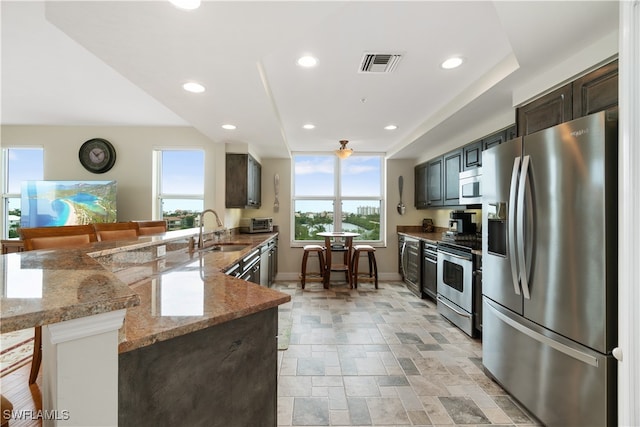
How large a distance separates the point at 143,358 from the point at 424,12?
222cm

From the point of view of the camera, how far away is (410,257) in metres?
5.06

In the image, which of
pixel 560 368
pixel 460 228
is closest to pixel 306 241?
pixel 460 228

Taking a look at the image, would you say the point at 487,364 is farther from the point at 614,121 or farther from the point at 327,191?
Answer: the point at 327,191

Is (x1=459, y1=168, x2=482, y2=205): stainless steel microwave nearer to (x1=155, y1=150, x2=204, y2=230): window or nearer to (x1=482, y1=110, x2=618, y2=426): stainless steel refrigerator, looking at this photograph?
(x1=482, y1=110, x2=618, y2=426): stainless steel refrigerator

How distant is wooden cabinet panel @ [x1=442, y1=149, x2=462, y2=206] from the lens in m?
4.08

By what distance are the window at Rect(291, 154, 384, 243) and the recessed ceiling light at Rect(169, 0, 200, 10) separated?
4.61 m

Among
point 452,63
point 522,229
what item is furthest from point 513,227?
point 452,63

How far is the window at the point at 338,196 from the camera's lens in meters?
6.07

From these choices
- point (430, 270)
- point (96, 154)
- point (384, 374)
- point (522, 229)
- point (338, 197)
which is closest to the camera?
point (522, 229)

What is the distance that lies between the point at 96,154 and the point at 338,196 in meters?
4.34

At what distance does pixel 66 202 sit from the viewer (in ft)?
14.9

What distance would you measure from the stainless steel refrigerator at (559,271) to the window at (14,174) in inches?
264

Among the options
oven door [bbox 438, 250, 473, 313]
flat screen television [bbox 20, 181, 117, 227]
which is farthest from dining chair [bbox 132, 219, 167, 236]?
oven door [bbox 438, 250, 473, 313]

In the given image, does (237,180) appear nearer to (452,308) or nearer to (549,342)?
(452,308)
